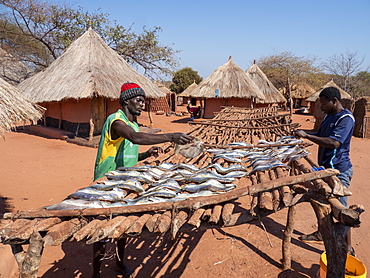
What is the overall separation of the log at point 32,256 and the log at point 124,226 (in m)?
0.42

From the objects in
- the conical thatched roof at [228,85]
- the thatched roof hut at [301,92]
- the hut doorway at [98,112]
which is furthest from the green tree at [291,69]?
the hut doorway at [98,112]

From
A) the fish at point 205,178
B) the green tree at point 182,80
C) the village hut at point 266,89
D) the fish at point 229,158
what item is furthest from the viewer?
the green tree at point 182,80

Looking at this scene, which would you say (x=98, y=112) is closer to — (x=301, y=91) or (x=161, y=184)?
(x=161, y=184)

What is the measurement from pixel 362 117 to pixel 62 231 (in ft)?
46.5

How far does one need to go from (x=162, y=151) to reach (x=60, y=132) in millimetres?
9572

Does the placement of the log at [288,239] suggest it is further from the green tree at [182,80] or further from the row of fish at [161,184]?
the green tree at [182,80]

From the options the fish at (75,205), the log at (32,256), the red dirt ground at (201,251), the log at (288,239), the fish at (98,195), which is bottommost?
the red dirt ground at (201,251)

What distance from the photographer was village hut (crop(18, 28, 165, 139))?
396 inches

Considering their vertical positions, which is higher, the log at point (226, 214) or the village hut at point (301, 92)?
the village hut at point (301, 92)

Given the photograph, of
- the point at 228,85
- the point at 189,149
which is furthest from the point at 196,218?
the point at 228,85

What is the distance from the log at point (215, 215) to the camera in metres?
1.58

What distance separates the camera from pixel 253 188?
1.75 metres

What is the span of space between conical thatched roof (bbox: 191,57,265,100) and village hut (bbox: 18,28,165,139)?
5344mm

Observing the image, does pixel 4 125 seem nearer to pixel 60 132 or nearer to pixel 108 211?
pixel 108 211
